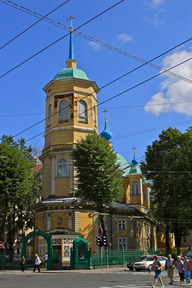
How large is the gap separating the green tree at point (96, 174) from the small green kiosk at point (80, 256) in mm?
4398

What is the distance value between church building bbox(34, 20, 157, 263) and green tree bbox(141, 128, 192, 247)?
4.40 metres

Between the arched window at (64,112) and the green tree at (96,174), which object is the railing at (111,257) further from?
the arched window at (64,112)

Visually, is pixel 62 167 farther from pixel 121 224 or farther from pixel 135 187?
pixel 135 187

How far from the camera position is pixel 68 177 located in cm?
3509

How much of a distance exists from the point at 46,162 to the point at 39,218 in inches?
244

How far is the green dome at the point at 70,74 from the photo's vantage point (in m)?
37.7

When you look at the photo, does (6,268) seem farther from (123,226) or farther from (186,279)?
(186,279)

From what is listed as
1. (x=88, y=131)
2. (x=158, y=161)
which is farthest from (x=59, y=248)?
(x=158, y=161)

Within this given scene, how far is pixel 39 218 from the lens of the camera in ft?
119

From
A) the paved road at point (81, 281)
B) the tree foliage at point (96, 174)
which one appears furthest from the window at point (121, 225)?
the paved road at point (81, 281)

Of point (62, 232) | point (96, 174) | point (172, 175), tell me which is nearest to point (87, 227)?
point (62, 232)

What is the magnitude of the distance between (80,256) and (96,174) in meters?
7.43

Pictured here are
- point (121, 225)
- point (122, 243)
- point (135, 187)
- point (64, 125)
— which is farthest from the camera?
point (135, 187)

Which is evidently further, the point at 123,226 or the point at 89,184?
the point at 123,226
